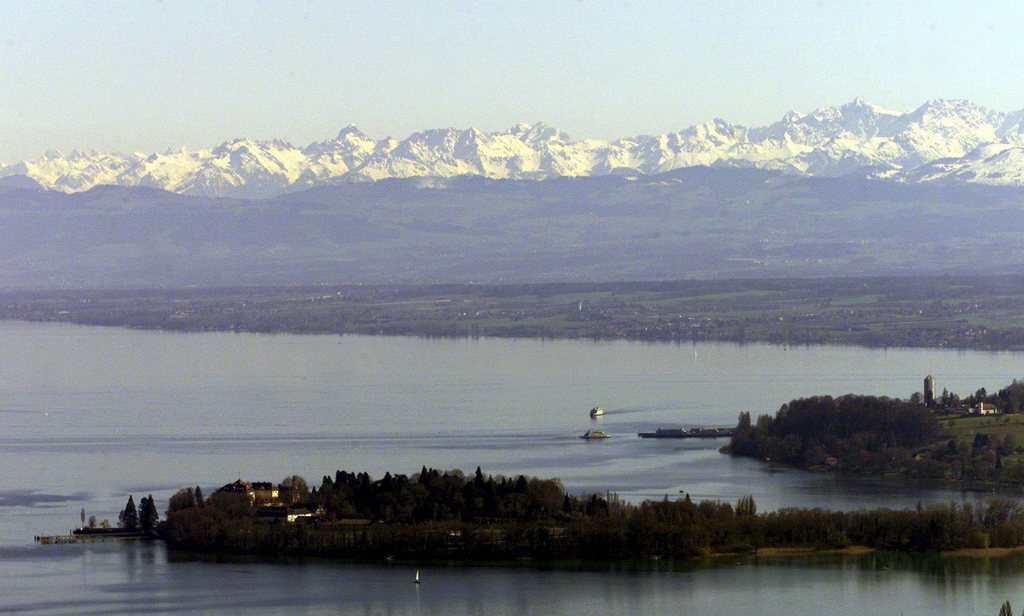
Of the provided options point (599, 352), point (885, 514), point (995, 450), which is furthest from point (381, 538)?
point (599, 352)

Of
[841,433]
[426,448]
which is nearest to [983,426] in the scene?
[841,433]

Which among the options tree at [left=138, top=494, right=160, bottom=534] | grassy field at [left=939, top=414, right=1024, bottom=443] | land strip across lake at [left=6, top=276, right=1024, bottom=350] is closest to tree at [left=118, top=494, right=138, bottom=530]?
tree at [left=138, top=494, right=160, bottom=534]

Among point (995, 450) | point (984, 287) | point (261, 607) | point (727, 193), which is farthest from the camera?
point (727, 193)

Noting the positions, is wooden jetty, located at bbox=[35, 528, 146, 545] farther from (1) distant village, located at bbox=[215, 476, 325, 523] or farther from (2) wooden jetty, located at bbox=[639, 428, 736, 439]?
(2) wooden jetty, located at bbox=[639, 428, 736, 439]

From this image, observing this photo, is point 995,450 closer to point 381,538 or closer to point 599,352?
point 381,538

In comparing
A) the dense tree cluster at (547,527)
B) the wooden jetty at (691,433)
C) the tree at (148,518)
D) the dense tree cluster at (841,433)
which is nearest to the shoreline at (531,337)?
the wooden jetty at (691,433)

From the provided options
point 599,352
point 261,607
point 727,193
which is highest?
point 727,193

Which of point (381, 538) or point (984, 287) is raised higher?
point (984, 287)
